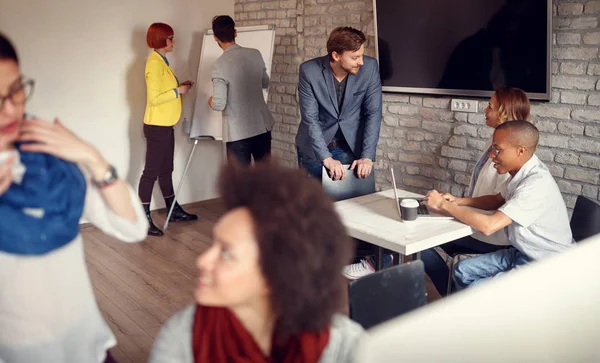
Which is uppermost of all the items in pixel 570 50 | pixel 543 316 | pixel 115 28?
pixel 115 28

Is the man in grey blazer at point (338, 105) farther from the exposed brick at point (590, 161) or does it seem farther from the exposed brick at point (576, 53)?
the exposed brick at point (590, 161)

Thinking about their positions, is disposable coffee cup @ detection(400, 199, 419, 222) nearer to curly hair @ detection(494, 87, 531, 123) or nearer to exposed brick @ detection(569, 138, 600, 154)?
curly hair @ detection(494, 87, 531, 123)

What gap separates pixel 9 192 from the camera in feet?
3.29

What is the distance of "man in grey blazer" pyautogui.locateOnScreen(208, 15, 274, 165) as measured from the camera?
13.2 ft

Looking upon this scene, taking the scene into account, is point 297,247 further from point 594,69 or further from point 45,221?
point 594,69

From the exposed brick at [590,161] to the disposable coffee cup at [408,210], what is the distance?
119 centimetres

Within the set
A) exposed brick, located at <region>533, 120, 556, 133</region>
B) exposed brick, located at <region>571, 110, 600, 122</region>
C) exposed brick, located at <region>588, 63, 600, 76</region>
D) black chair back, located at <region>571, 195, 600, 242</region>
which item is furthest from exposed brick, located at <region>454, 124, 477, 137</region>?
black chair back, located at <region>571, 195, 600, 242</region>

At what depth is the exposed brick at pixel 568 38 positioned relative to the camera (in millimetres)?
2869

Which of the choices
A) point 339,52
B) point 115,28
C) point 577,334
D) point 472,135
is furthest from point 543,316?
point 115,28

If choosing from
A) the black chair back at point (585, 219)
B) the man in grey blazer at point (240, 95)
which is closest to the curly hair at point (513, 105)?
the black chair back at point (585, 219)

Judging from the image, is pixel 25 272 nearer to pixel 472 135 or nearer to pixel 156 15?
pixel 472 135

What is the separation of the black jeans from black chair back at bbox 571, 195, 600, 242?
2315mm

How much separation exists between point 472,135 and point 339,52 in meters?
1.00

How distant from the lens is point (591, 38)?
2814mm
